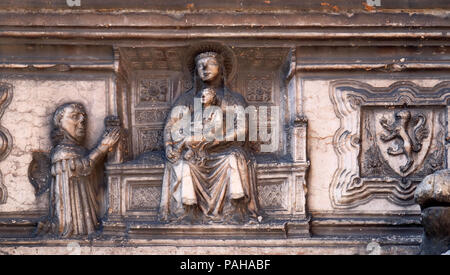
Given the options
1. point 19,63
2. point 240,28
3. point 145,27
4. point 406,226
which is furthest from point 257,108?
point 19,63

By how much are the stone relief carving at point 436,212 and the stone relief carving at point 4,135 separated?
3.51 metres

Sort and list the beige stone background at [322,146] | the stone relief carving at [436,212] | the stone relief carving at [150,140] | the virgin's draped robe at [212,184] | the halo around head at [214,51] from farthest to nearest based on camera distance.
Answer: the stone relief carving at [150,140]
the halo around head at [214,51]
the beige stone background at [322,146]
the virgin's draped robe at [212,184]
the stone relief carving at [436,212]

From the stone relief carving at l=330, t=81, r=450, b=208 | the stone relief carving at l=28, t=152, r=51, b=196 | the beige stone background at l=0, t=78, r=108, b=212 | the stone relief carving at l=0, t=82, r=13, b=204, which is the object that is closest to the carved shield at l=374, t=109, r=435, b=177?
the stone relief carving at l=330, t=81, r=450, b=208

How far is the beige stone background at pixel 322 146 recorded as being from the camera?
22.2ft

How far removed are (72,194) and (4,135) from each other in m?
0.87

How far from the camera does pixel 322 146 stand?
6875 millimetres

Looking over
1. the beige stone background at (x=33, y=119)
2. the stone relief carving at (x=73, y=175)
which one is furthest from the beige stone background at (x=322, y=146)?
the beige stone background at (x=33, y=119)

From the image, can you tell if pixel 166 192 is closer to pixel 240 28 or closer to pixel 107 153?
pixel 107 153

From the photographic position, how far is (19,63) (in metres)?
6.96

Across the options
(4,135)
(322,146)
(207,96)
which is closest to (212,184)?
(207,96)

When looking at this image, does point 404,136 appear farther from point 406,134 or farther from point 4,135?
point 4,135

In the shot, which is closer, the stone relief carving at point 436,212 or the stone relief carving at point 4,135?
the stone relief carving at point 436,212

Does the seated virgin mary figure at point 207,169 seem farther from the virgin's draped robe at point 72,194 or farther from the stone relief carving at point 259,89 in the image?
the virgin's draped robe at point 72,194

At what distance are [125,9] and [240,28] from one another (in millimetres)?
1027
